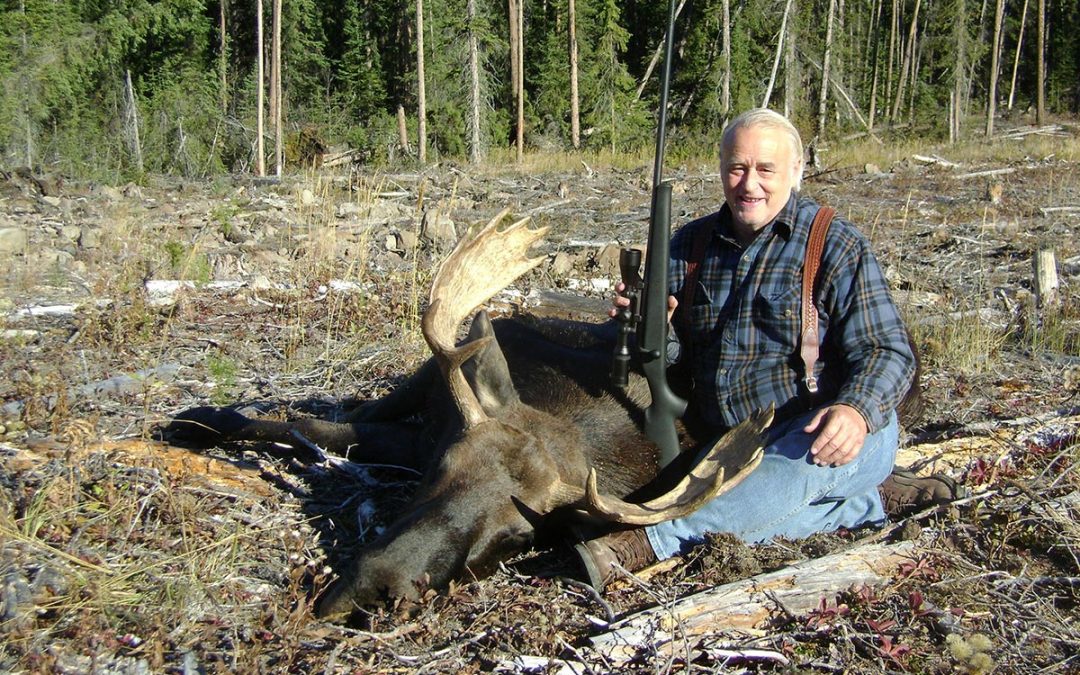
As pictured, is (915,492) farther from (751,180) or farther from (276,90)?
(276,90)

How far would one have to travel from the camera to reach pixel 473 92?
26.1m

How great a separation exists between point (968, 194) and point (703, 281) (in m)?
12.9

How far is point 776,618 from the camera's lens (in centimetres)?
295

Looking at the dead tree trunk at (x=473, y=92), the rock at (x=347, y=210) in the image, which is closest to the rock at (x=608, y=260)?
the rock at (x=347, y=210)

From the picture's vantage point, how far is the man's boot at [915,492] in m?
3.67

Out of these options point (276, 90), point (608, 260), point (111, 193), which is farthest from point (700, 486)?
point (276, 90)

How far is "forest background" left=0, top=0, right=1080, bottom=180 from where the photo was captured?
22391 mm

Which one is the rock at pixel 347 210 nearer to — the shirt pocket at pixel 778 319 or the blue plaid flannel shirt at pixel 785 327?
the blue plaid flannel shirt at pixel 785 327

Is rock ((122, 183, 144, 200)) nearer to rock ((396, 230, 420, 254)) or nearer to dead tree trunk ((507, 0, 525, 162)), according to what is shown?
rock ((396, 230, 420, 254))

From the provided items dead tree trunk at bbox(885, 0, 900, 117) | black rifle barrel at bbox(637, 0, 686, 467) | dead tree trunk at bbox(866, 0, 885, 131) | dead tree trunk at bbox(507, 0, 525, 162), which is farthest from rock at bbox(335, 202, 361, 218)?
dead tree trunk at bbox(885, 0, 900, 117)

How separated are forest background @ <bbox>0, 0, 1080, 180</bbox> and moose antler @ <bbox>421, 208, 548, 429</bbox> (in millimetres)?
15417

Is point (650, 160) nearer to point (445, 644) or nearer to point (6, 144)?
point (6, 144)

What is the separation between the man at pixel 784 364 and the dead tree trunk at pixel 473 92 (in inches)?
872

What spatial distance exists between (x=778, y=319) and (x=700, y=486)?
889mm
